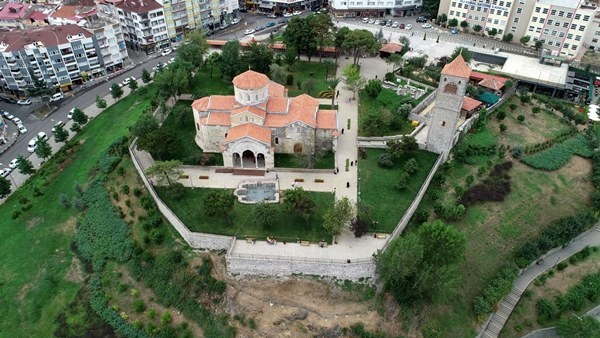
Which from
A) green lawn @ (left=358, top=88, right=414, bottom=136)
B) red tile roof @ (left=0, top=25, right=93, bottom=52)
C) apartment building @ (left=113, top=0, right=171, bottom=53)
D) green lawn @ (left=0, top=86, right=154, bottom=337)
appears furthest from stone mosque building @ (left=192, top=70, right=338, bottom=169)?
apartment building @ (left=113, top=0, right=171, bottom=53)

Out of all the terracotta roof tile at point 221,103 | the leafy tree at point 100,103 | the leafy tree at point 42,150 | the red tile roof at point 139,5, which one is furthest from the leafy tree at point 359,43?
the leafy tree at point 42,150

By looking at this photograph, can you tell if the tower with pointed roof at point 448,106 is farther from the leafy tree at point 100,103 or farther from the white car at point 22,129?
the white car at point 22,129

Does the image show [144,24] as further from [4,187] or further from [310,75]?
[4,187]

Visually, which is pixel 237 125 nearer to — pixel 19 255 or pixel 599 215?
pixel 19 255

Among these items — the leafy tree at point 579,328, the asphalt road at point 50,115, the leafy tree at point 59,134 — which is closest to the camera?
the leafy tree at point 579,328

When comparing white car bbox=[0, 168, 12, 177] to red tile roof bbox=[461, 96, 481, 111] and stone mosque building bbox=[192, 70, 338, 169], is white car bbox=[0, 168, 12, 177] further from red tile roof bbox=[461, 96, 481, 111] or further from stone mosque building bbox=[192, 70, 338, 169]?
red tile roof bbox=[461, 96, 481, 111]

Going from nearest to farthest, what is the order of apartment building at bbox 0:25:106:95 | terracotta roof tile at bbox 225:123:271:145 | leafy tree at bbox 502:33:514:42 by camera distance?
terracotta roof tile at bbox 225:123:271:145
apartment building at bbox 0:25:106:95
leafy tree at bbox 502:33:514:42
